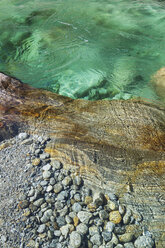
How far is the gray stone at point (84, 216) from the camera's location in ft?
7.92

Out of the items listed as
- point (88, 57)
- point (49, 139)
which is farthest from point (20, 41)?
point (49, 139)

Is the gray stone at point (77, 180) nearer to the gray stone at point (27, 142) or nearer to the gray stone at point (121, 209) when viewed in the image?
the gray stone at point (121, 209)

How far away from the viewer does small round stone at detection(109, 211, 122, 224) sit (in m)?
2.40

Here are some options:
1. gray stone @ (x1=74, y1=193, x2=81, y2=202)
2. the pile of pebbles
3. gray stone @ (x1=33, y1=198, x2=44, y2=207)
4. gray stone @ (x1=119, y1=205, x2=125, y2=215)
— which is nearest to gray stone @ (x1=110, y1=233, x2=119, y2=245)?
the pile of pebbles

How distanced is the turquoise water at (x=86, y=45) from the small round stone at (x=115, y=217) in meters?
2.30

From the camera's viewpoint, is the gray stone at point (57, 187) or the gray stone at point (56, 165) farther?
the gray stone at point (56, 165)

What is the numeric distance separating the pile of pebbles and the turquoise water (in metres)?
1.98

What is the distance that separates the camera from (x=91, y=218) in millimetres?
2434

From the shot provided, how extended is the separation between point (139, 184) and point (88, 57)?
3.49 m

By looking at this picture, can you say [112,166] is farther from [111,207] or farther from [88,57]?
[88,57]

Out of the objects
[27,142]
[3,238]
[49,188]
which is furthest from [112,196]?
[27,142]

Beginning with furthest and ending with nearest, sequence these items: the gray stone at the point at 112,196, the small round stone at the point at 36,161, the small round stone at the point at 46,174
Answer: the small round stone at the point at 36,161 → the small round stone at the point at 46,174 → the gray stone at the point at 112,196

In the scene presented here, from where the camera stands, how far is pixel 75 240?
7.45 ft

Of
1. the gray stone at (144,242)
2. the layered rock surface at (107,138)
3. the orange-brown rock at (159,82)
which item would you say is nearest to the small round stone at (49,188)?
the layered rock surface at (107,138)
